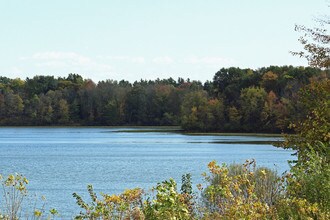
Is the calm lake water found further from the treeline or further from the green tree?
the treeline

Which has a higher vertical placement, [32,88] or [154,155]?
[32,88]

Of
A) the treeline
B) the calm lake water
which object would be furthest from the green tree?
the calm lake water

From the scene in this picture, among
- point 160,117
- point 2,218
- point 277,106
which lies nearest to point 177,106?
point 160,117

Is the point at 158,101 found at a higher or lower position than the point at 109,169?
higher

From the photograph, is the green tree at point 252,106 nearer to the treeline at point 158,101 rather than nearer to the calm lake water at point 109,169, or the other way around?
the treeline at point 158,101

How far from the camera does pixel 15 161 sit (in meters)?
50.8

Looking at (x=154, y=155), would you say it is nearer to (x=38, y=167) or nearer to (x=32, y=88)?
(x=38, y=167)

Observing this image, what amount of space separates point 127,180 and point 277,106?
214 ft

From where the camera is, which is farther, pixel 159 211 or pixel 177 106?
pixel 177 106

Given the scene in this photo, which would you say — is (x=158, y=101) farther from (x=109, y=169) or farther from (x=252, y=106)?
(x=109, y=169)

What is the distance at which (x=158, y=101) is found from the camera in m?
150

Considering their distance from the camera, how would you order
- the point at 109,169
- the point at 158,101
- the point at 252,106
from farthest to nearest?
1. the point at 158,101
2. the point at 252,106
3. the point at 109,169

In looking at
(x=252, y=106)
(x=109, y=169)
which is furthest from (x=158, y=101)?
(x=109, y=169)

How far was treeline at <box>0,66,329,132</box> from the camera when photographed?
105m
